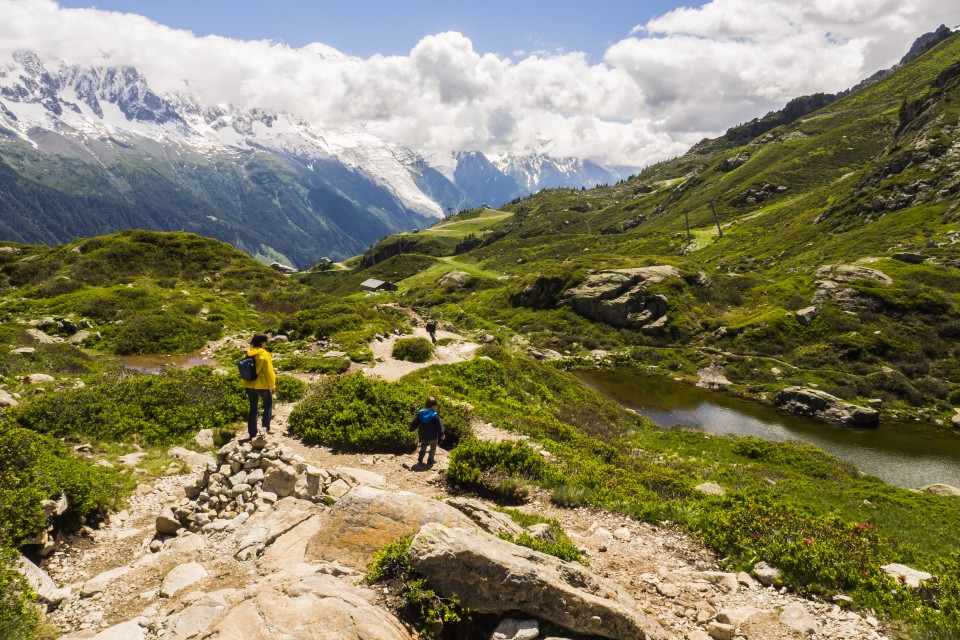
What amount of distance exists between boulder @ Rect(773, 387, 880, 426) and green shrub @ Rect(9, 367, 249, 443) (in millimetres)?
41153

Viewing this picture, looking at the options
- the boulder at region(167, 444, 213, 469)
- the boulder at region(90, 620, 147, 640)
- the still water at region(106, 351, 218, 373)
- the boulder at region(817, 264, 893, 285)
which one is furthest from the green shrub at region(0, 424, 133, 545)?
the boulder at region(817, 264, 893, 285)

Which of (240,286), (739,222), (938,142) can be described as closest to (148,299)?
(240,286)

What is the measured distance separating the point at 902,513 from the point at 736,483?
18.8ft

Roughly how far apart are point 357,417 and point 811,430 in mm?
35342

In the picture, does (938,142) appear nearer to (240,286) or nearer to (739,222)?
(739,222)

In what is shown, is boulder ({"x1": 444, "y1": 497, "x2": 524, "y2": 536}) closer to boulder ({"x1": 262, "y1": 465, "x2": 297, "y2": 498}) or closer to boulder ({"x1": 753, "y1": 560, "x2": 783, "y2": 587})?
boulder ({"x1": 262, "y1": 465, "x2": 297, "y2": 498})

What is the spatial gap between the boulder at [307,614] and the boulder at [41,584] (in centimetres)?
352

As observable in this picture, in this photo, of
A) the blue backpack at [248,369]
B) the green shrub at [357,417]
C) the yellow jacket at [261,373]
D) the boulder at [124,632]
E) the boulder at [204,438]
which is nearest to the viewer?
the boulder at [124,632]

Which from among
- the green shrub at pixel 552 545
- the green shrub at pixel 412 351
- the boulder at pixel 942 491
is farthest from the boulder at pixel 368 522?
the boulder at pixel 942 491

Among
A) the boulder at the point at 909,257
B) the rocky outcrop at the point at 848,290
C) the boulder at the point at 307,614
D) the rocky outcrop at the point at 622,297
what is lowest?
the boulder at the point at 307,614

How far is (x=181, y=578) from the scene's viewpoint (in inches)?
305

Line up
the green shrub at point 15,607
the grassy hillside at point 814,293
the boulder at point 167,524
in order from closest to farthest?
the green shrub at point 15,607 < the boulder at point 167,524 < the grassy hillside at point 814,293

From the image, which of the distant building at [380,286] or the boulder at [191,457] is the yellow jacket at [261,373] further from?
the distant building at [380,286]

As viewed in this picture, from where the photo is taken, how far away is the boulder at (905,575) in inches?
339
